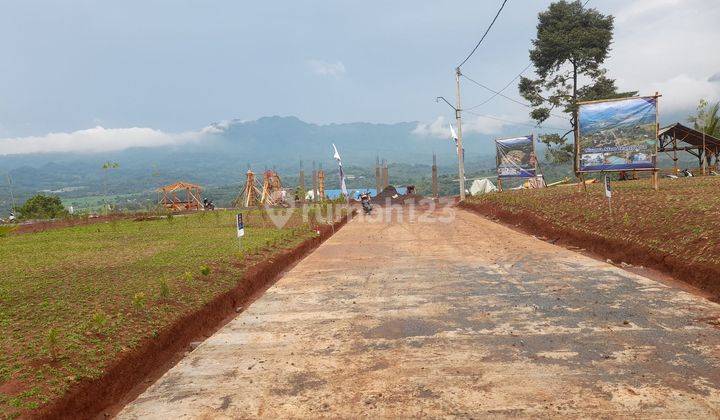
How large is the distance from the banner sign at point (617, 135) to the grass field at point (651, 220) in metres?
1.30

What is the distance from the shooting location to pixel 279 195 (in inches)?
1608

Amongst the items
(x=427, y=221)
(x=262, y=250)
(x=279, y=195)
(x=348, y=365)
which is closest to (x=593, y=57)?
(x=427, y=221)

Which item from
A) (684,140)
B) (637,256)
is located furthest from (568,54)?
(637,256)

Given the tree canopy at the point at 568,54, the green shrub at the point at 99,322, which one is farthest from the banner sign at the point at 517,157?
the green shrub at the point at 99,322

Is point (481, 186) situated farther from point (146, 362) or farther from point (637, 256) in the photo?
point (146, 362)

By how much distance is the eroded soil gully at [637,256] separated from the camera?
774 cm

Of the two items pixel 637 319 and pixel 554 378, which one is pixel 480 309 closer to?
pixel 637 319

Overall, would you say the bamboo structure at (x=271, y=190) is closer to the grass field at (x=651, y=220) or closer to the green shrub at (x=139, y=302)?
the grass field at (x=651, y=220)

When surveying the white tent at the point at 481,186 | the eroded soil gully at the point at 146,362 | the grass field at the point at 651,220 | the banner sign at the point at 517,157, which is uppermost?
the banner sign at the point at 517,157

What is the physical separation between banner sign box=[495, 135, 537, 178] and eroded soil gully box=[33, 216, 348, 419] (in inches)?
933

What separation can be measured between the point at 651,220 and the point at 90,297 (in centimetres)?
1208

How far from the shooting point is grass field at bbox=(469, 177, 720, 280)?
9086mm

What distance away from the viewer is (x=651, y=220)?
11.6 meters

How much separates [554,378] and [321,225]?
16707mm
